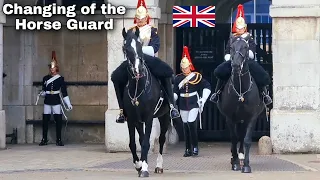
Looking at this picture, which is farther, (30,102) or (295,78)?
(30,102)

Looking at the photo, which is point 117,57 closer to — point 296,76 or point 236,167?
point 296,76

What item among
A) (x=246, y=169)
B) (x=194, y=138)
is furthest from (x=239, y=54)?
(x=194, y=138)

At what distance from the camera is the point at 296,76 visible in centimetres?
2084

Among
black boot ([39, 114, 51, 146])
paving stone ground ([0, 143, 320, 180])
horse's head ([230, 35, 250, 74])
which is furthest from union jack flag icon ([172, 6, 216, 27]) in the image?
horse's head ([230, 35, 250, 74])

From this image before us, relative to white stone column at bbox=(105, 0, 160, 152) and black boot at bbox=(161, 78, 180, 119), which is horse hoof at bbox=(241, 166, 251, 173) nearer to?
black boot at bbox=(161, 78, 180, 119)

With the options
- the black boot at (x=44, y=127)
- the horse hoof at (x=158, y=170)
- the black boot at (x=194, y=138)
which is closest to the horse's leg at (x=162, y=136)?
the horse hoof at (x=158, y=170)

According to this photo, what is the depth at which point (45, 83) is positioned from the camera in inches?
941

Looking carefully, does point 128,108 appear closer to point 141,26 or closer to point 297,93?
point 141,26

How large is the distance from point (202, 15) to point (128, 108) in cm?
749

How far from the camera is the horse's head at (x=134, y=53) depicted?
1588 cm

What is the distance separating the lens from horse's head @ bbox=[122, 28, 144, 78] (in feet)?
52.1

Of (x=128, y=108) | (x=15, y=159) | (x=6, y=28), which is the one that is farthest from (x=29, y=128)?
(x=128, y=108)

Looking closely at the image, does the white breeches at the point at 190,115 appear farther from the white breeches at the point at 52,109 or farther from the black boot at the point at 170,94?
the black boot at the point at 170,94

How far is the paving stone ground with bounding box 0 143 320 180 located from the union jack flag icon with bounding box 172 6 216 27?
287cm
